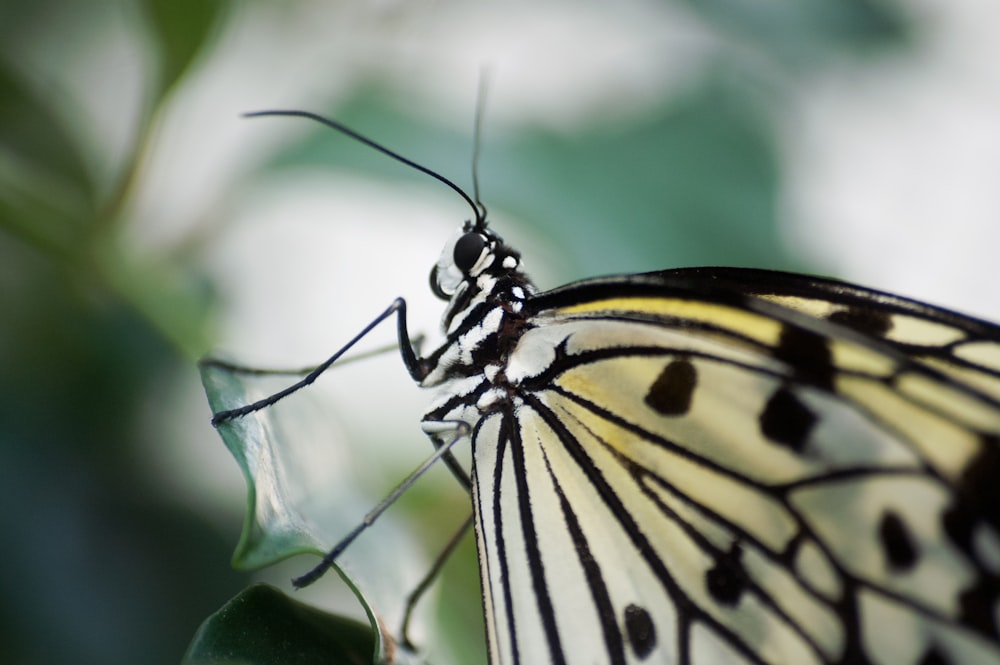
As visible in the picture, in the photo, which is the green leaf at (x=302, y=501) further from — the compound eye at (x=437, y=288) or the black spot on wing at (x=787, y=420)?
the black spot on wing at (x=787, y=420)

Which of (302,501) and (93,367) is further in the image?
(93,367)

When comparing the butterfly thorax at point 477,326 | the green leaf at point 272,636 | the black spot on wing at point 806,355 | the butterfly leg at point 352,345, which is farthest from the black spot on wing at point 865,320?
the green leaf at point 272,636

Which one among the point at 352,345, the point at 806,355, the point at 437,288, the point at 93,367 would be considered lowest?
the point at 93,367

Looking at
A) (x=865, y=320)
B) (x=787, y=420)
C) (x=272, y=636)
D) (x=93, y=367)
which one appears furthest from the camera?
(x=93, y=367)

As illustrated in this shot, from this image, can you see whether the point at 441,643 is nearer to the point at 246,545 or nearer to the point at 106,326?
the point at 246,545

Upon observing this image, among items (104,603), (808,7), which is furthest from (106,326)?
(808,7)

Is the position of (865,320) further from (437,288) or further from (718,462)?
(437,288)

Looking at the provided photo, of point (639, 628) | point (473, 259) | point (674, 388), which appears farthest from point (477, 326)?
point (639, 628)
